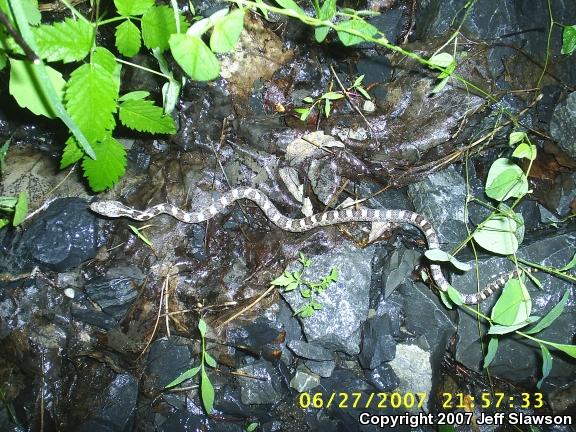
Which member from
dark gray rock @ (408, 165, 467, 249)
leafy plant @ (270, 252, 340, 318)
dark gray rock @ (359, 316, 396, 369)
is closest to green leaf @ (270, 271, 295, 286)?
leafy plant @ (270, 252, 340, 318)

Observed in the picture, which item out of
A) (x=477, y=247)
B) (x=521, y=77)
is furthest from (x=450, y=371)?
(x=521, y=77)

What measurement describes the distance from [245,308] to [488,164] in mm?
4384

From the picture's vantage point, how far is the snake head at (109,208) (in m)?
5.81

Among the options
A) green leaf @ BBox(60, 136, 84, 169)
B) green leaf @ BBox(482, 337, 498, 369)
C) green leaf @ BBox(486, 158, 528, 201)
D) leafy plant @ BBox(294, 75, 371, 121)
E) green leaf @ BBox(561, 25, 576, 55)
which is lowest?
green leaf @ BBox(482, 337, 498, 369)

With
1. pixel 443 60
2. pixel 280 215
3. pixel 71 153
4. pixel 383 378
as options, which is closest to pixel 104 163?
pixel 71 153

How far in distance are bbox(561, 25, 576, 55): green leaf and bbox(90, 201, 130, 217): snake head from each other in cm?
732

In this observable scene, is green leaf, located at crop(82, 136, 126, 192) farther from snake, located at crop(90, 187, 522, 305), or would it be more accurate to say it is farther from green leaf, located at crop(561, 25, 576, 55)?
green leaf, located at crop(561, 25, 576, 55)

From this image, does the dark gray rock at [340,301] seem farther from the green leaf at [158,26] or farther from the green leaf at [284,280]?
the green leaf at [158,26]

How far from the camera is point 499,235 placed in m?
5.08

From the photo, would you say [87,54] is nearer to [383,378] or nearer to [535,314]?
[383,378]

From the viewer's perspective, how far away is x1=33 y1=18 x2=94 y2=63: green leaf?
296 centimetres

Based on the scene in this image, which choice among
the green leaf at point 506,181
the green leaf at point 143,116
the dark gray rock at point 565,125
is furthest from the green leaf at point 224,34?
the dark gray rock at point 565,125

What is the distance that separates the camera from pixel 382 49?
20.5 feet

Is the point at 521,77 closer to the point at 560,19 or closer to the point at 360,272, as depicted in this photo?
the point at 560,19
